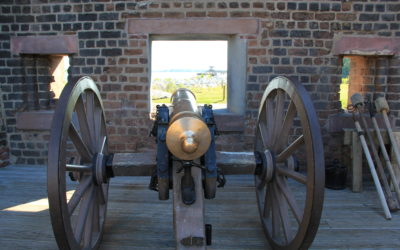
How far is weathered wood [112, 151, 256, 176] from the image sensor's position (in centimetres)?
232

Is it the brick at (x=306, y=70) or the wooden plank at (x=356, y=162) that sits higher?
the brick at (x=306, y=70)

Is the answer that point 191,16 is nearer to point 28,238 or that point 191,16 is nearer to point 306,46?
point 306,46

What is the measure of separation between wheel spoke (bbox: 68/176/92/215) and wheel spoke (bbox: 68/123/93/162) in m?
0.14

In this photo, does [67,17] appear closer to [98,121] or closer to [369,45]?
[98,121]

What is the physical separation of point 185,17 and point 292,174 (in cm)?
267

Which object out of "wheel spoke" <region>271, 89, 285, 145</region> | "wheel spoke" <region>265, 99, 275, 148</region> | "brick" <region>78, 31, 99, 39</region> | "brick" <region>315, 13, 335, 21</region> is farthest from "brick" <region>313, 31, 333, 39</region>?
"brick" <region>78, 31, 99, 39</region>

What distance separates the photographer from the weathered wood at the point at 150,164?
2.32 metres

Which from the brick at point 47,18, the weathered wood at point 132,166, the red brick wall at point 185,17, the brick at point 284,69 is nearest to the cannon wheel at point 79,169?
the weathered wood at point 132,166

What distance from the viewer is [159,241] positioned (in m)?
2.61

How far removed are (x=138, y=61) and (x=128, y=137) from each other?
3.23ft

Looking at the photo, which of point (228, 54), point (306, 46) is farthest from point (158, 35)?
point (306, 46)

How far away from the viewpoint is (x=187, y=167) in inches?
75.5

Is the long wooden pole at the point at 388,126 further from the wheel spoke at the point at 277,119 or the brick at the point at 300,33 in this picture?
the wheel spoke at the point at 277,119

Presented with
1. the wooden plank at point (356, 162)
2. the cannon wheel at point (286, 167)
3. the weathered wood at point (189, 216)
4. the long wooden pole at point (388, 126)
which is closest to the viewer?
the weathered wood at point (189, 216)
